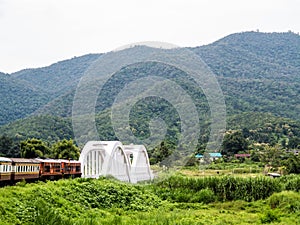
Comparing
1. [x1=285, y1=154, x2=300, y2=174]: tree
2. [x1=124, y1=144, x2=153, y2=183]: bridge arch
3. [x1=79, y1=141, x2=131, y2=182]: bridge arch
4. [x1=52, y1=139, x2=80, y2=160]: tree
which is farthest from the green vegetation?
[x1=52, y1=139, x2=80, y2=160]: tree

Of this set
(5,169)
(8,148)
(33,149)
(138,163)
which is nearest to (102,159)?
(138,163)

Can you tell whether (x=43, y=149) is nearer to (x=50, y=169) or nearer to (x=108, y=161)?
(x=108, y=161)

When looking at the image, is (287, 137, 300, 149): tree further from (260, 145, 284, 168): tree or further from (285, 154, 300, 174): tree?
(285, 154, 300, 174): tree

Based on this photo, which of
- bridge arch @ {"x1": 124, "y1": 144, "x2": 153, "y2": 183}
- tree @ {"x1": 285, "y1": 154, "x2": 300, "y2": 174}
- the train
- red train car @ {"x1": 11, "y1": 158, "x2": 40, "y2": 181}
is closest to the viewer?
the train

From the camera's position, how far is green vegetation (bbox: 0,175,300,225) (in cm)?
1159

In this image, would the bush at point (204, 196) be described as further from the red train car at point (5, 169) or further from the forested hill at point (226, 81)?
the forested hill at point (226, 81)

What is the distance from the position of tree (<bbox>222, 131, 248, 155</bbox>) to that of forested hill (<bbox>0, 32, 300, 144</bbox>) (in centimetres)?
436

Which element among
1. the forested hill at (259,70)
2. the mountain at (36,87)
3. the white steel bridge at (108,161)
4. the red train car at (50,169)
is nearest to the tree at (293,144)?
the forested hill at (259,70)

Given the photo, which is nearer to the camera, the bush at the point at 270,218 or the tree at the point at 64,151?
the bush at the point at 270,218

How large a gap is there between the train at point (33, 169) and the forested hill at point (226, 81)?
21.3 metres

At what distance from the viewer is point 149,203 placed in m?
20.9

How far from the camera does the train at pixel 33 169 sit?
551 inches

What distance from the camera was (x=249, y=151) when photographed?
4662 centimetres

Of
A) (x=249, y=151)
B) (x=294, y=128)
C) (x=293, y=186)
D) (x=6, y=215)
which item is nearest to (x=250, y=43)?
(x=294, y=128)
